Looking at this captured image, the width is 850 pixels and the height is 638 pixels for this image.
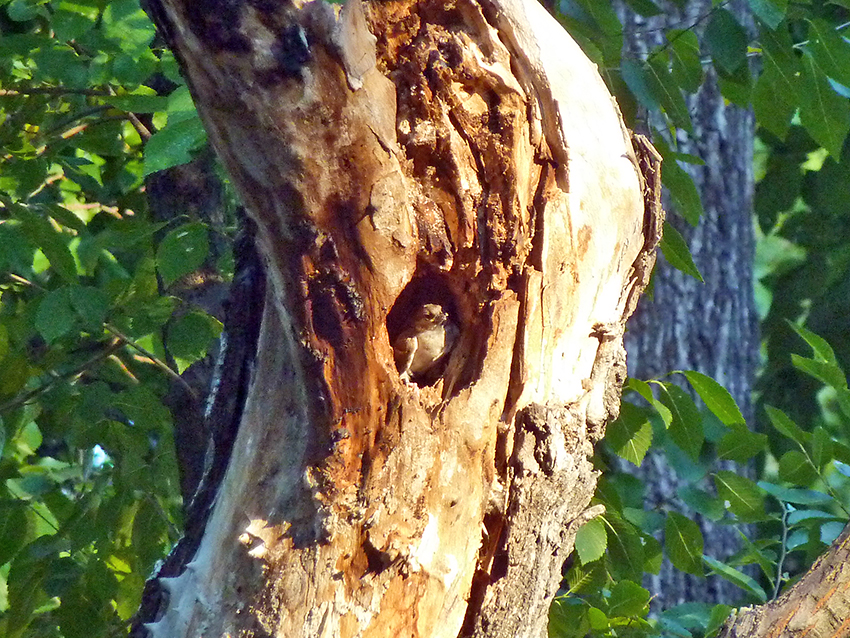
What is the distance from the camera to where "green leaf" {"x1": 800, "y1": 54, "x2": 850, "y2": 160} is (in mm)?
1629

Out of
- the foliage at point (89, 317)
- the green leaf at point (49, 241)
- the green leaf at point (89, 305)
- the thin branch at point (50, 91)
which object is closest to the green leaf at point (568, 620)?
the foliage at point (89, 317)

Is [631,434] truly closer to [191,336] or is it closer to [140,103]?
[191,336]

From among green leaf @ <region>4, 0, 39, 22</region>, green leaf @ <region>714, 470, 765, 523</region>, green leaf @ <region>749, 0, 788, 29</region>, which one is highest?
green leaf @ <region>749, 0, 788, 29</region>

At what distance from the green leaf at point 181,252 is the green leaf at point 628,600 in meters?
0.99

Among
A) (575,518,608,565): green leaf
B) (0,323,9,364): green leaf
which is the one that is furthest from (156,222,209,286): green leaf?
(575,518,608,565): green leaf

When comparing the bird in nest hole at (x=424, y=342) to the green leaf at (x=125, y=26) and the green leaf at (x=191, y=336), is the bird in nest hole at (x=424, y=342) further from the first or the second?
the green leaf at (x=125, y=26)

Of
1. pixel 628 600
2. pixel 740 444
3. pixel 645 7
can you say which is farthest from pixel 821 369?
pixel 645 7

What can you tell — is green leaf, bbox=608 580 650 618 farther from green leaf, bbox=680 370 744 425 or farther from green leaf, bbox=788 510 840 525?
green leaf, bbox=788 510 840 525

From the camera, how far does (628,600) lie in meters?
1.55

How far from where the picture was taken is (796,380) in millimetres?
3619

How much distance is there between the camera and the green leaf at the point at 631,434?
1.65 metres

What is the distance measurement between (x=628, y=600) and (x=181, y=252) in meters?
1.04

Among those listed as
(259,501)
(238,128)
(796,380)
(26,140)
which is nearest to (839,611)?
(259,501)

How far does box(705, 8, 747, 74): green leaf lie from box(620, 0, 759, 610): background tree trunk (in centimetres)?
94
